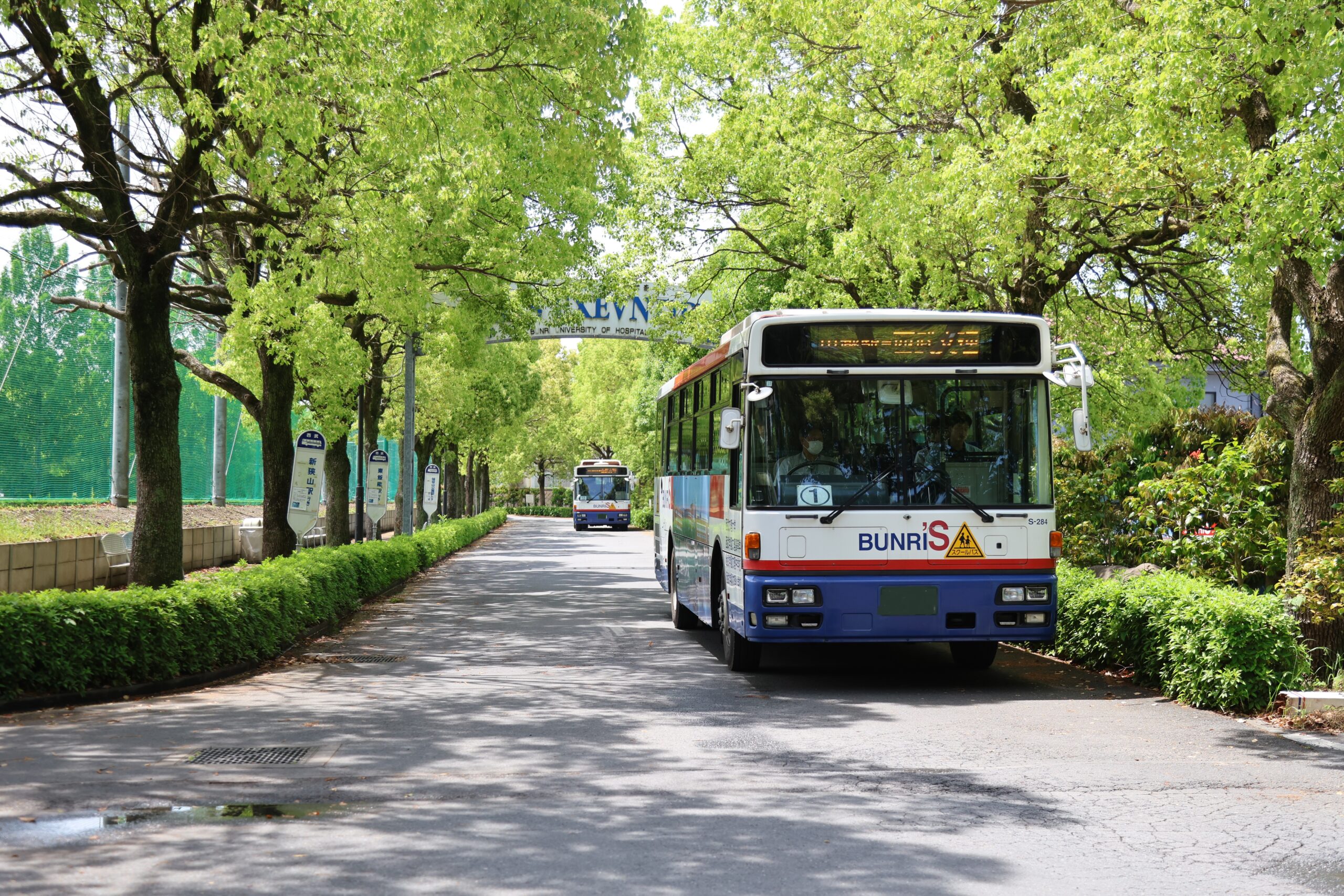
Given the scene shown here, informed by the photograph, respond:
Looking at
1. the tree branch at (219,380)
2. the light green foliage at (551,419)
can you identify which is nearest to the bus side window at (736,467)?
the tree branch at (219,380)

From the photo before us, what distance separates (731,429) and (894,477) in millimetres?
1454

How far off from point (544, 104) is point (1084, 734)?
38.3ft

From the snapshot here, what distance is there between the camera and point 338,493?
80.6ft

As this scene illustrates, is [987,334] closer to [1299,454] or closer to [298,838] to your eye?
[1299,454]

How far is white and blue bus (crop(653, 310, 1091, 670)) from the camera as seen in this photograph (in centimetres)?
1087

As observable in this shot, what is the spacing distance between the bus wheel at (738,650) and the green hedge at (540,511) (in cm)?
8137

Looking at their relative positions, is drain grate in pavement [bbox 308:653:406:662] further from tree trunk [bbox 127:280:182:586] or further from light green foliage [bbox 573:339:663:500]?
light green foliage [bbox 573:339:663:500]

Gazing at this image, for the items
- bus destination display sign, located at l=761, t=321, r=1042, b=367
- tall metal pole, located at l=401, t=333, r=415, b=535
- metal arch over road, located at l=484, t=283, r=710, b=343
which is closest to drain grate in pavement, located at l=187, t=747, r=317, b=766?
bus destination display sign, located at l=761, t=321, r=1042, b=367

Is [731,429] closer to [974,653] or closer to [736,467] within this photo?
[736,467]

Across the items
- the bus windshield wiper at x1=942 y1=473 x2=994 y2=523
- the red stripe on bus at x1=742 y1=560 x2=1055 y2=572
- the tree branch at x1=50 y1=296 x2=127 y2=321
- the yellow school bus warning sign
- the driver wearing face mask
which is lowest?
the red stripe on bus at x1=742 y1=560 x2=1055 y2=572

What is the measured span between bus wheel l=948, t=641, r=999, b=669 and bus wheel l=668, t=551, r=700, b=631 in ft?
14.5

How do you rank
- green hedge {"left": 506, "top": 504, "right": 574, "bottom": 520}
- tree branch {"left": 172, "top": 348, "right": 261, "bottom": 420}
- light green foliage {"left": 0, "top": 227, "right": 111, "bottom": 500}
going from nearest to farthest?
1. tree branch {"left": 172, "top": 348, "right": 261, "bottom": 420}
2. light green foliage {"left": 0, "top": 227, "right": 111, "bottom": 500}
3. green hedge {"left": 506, "top": 504, "right": 574, "bottom": 520}

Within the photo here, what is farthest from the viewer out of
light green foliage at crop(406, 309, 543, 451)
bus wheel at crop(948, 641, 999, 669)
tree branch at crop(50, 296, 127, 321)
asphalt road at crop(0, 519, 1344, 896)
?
light green foliage at crop(406, 309, 543, 451)

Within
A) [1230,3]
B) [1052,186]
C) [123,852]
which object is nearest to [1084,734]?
[1230,3]
